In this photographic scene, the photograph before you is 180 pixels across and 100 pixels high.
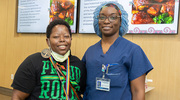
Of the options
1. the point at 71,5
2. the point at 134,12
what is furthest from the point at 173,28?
the point at 71,5

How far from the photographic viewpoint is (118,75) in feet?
4.00

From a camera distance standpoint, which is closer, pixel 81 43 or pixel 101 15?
pixel 101 15

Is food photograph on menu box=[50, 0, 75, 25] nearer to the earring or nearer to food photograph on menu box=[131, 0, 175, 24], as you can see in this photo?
food photograph on menu box=[131, 0, 175, 24]

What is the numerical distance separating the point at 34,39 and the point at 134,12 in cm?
176

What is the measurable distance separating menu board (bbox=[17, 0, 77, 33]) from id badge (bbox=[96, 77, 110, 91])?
149cm

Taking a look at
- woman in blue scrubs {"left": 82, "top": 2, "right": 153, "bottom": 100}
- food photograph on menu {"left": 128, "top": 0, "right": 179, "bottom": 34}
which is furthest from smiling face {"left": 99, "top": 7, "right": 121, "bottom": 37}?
food photograph on menu {"left": 128, "top": 0, "right": 179, "bottom": 34}

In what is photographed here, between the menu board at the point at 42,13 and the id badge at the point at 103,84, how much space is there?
4.90ft

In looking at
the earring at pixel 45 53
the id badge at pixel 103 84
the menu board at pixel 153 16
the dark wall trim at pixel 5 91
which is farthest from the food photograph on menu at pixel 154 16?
the dark wall trim at pixel 5 91

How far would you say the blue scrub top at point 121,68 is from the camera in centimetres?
120

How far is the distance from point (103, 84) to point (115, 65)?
0.50 ft

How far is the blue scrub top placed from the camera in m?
1.20

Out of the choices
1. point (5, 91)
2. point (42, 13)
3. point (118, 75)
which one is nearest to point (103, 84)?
point (118, 75)

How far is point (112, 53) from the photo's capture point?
1.27 metres

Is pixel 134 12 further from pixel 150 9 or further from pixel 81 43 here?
pixel 81 43
